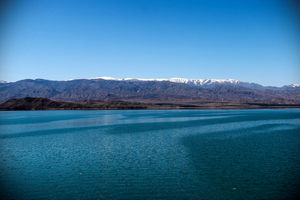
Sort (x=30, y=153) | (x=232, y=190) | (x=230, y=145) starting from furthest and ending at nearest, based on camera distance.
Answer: (x=230, y=145) < (x=30, y=153) < (x=232, y=190)

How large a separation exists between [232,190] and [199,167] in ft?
27.2

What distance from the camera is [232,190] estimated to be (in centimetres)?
2564

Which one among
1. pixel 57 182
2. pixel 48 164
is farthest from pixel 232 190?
pixel 48 164

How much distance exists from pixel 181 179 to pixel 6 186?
19.9 meters

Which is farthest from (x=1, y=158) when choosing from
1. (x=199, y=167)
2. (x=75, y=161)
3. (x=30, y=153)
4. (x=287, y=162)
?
(x=287, y=162)

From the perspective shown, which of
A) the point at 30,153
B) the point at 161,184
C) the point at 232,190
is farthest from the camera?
the point at 30,153

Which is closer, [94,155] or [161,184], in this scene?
[161,184]

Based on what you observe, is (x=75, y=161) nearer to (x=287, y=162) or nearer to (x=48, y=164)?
(x=48, y=164)

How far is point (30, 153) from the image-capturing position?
1750 inches

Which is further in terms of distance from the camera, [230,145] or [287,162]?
[230,145]

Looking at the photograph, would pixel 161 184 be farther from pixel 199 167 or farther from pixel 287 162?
pixel 287 162

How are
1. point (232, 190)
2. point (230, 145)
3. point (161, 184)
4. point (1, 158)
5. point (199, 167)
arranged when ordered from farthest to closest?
point (230, 145)
point (1, 158)
point (199, 167)
point (161, 184)
point (232, 190)

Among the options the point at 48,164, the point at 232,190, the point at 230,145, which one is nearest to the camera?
the point at 232,190

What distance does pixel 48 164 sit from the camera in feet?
120
